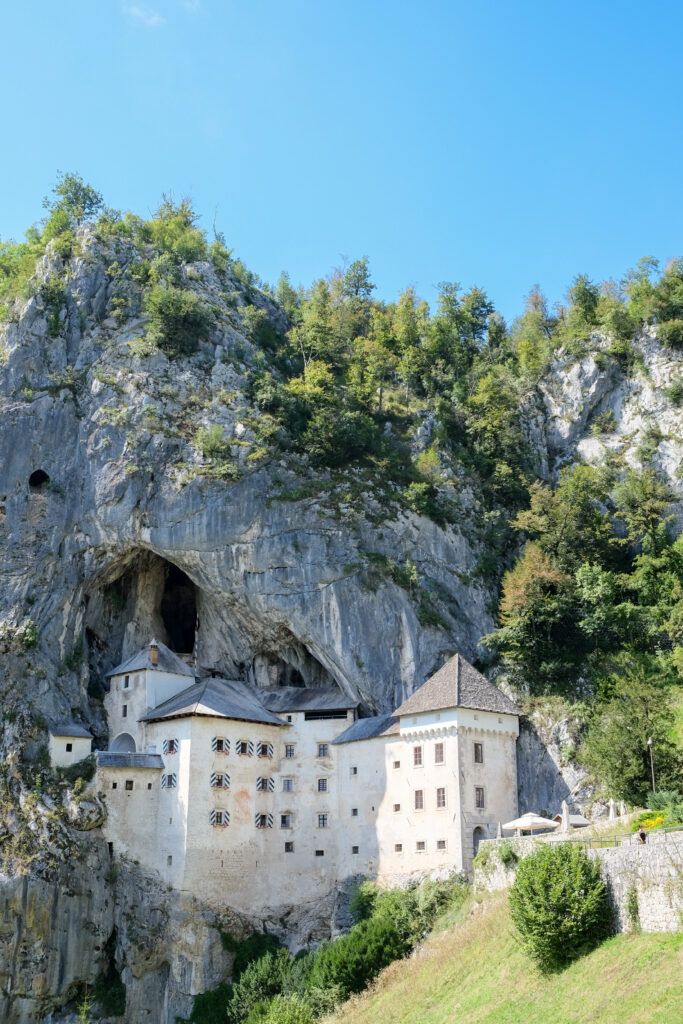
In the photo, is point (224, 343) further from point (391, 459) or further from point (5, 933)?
point (5, 933)

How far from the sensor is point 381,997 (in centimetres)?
4388

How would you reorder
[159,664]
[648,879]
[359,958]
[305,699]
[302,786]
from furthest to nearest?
1. [159,664]
2. [305,699]
3. [302,786]
4. [359,958]
5. [648,879]

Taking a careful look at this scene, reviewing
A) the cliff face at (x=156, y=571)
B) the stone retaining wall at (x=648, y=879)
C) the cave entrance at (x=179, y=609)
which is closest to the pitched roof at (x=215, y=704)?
the cliff face at (x=156, y=571)

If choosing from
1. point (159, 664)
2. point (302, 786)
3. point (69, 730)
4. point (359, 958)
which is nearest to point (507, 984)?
point (359, 958)

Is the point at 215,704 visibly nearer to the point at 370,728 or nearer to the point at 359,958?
the point at 370,728

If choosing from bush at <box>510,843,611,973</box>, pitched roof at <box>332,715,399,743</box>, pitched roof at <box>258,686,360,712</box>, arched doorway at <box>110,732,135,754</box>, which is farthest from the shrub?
bush at <box>510,843,611,973</box>

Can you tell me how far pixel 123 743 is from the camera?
195 ft

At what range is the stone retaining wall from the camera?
1366 inches

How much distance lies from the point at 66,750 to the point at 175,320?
28.6 m

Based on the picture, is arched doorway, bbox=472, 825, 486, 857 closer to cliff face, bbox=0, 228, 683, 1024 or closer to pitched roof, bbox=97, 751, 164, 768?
cliff face, bbox=0, 228, 683, 1024

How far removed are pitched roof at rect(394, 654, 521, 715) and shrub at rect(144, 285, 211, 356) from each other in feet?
91.8

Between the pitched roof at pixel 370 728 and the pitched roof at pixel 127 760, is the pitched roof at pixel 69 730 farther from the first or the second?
the pitched roof at pixel 370 728

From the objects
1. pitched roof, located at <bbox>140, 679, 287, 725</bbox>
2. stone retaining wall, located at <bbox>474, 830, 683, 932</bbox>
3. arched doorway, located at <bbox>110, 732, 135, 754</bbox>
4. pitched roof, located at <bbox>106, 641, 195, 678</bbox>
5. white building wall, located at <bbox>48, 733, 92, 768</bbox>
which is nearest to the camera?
stone retaining wall, located at <bbox>474, 830, 683, 932</bbox>

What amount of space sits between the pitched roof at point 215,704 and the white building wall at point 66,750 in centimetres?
347
